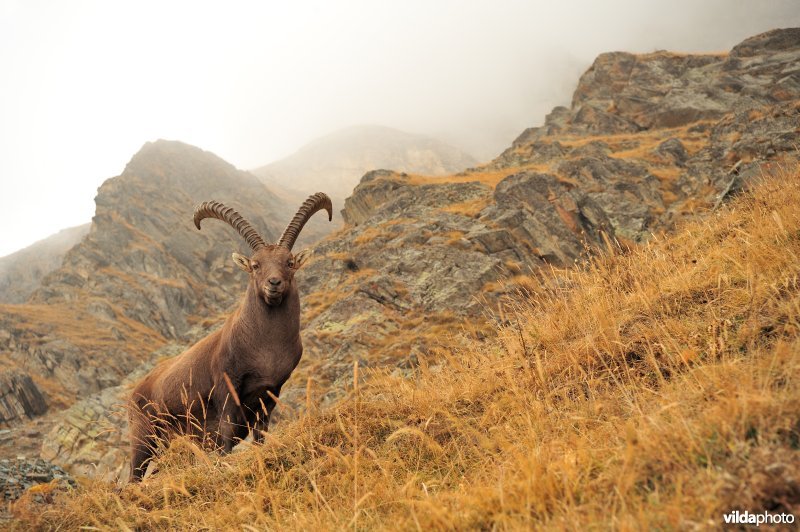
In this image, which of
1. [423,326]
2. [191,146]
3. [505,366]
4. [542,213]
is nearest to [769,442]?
[505,366]

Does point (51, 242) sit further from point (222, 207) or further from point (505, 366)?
point (505, 366)

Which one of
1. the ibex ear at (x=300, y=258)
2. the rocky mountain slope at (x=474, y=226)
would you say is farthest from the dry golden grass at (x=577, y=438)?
the ibex ear at (x=300, y=258)

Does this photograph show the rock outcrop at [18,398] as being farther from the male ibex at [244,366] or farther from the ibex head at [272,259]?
the ibex head at [272,259]

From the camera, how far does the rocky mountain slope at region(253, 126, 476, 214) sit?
11138 centimetres

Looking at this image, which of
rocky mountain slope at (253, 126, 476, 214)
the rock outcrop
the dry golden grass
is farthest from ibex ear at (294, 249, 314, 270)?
rocky mountain slope at (253, 126, 476, 214)

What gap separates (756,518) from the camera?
162 centimetres

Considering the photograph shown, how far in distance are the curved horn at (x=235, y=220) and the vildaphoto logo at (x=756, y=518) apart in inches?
260

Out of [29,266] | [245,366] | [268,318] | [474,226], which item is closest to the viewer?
[245,366]

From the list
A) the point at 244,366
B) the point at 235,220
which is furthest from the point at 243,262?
the point at 244,366

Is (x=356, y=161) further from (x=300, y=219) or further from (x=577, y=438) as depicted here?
(x=577, y=438)

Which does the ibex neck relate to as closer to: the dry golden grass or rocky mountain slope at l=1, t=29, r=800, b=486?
rocky mountain slope at l=1, t=29, r=800, b=486

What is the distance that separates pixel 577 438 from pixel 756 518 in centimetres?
103

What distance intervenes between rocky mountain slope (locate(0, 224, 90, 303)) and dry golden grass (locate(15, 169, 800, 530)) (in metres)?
81.6

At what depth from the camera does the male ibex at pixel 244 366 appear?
6.14 m
